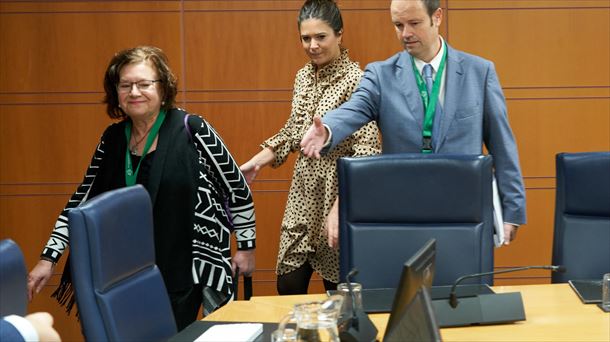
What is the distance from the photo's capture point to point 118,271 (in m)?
2.55

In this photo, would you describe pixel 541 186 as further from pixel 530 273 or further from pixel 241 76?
pixel 241 76

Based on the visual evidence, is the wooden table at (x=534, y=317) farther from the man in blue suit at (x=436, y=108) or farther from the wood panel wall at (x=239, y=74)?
the wood panel wall at (x=239, y=74)

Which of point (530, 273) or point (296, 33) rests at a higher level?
point (296, 33)

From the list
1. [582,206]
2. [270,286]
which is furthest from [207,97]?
[582,206]

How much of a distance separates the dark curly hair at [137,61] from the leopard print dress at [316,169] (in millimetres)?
785

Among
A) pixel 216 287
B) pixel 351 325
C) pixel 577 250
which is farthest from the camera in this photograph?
pixel 216 287

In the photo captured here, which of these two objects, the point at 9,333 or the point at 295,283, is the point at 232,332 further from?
the point at 295,283

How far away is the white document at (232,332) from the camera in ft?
7.64

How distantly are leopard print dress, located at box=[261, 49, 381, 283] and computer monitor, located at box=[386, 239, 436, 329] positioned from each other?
197 centimetres

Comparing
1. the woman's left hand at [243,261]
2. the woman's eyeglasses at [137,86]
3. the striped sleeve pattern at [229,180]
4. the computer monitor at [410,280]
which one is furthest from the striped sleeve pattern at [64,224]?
the computer monitor at [410,280]

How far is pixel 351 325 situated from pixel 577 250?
4.22 ft

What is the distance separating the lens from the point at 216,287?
3652mm

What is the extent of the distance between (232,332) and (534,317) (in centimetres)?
91

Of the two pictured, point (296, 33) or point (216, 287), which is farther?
point (296, 33)
